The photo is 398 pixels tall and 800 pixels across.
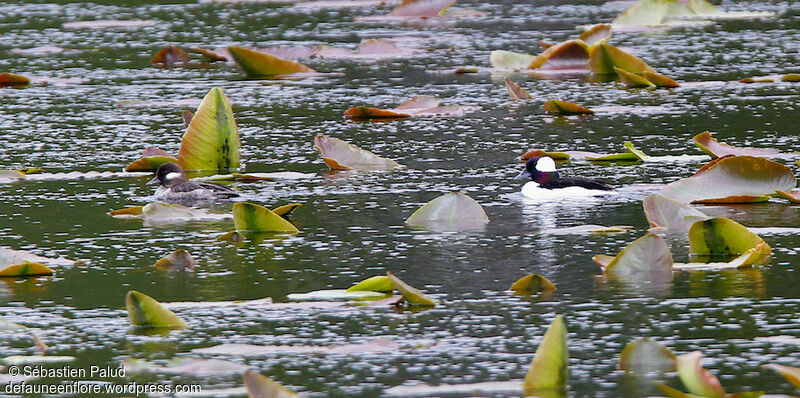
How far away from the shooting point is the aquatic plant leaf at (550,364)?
4.00m

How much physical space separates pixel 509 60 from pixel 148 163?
4.17 metres

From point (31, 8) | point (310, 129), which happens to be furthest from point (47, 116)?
point (31, 8)

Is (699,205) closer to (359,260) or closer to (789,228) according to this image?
(789,228)

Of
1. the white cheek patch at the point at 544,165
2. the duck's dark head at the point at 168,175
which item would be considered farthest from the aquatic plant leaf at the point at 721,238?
the duck's dark head at the point at 168,175

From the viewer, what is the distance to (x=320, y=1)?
16.7 m

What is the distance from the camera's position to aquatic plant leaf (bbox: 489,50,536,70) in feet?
37.0

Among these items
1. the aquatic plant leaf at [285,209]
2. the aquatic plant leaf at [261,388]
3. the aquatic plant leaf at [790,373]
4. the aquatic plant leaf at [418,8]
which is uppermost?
the aquatic plant leaf at [418,8]

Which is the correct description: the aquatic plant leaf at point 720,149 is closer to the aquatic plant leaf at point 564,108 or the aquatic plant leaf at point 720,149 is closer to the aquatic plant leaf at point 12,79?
the aquatic plant leaf at point 564,108

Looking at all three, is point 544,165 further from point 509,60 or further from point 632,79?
point 509,60

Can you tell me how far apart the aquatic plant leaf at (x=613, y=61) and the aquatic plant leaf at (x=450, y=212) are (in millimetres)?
4274

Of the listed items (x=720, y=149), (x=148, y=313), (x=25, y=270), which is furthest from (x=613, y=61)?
(x=148, y=313)

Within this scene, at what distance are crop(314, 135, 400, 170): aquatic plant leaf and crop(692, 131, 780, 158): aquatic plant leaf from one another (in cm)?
165

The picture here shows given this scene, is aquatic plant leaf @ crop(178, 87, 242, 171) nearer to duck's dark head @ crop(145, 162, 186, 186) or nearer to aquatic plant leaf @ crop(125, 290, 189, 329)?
duck's dark head @ crop(145, 162, 186, 186)

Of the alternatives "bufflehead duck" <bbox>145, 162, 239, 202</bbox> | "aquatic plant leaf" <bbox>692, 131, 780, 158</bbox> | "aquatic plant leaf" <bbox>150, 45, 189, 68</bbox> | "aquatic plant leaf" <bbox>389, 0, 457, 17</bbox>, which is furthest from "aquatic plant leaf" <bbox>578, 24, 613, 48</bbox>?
"bufflehead duck" <bbox>145, 162, 239, 202</bbox>
